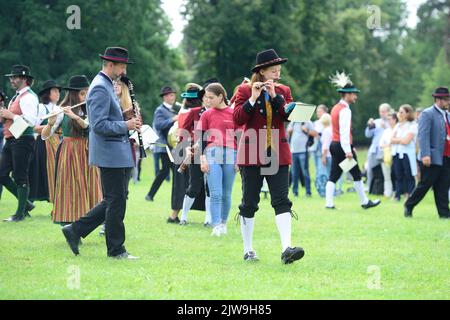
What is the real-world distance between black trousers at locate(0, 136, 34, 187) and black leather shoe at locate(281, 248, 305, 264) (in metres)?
5.77

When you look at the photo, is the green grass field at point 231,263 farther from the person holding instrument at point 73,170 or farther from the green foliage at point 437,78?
the green foliage at point 437,78

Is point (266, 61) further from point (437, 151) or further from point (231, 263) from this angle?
point (437, 151)

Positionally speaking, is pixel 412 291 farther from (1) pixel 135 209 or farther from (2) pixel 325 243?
(1) pixel 135 209

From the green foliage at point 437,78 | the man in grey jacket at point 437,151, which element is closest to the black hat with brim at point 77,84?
the man in grey jacket at point 437,151

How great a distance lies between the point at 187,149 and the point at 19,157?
8.75 ft

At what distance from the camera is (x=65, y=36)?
40.6 meters

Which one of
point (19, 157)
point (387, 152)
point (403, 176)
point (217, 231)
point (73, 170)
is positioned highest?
point (73, 170)

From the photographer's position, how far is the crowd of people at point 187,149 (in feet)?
28.9

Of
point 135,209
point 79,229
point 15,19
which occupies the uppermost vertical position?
point 15,19

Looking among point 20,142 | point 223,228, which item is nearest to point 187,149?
point 223,228

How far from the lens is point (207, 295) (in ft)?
22.9

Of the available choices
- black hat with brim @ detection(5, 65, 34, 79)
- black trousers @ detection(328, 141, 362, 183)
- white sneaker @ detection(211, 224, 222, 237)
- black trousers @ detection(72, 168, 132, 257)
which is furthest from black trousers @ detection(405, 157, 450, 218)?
black trousers @ detection(72, 168, 132, 257)

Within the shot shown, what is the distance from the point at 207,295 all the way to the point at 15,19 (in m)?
36.2
